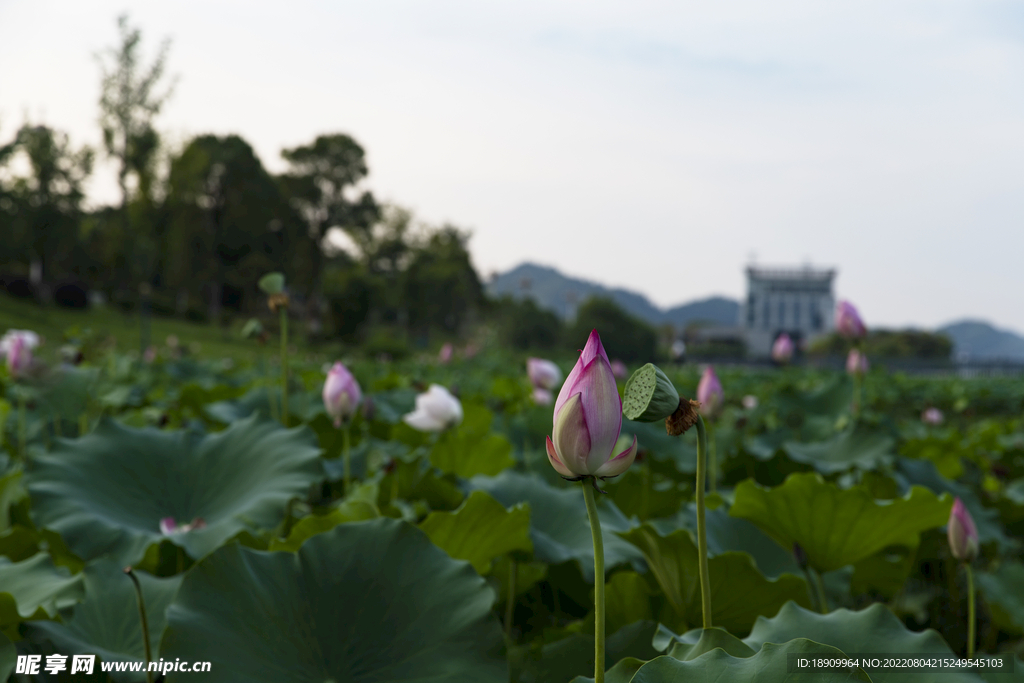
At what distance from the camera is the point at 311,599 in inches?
29.2

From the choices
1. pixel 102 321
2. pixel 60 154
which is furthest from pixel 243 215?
pixel 102 321

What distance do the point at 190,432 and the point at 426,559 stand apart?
0.86m

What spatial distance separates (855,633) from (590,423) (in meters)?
0.50

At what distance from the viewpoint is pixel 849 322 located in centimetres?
189

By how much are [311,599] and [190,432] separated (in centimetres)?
81

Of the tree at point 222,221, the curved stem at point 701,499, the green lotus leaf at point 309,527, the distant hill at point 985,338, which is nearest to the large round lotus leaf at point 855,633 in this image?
the curved stem at point 701,499

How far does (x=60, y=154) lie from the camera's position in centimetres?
1892

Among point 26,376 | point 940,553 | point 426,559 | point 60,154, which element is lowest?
point 940,553

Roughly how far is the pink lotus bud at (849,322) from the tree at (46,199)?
1984 centimetres

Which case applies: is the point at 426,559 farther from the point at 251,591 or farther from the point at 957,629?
the point at 957,629

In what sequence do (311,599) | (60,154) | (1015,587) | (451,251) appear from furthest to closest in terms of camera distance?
(451,251) → (60,154) → (1015,587) → (311,599)

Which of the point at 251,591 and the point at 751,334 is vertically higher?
the point at 751,334

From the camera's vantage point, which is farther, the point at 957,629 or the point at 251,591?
the point at 957,629

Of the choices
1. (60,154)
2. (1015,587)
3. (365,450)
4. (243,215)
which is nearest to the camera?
(1015,587)
